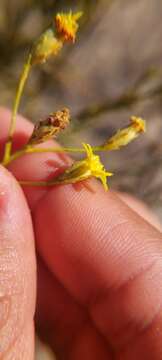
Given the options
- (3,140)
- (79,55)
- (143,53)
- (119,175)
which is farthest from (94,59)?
(3,140)

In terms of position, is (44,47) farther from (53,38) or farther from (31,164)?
(31,164)

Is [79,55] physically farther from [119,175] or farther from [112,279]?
[112,279]

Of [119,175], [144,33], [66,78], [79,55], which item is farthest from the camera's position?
[144,33]

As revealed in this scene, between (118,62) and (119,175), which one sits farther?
(118,62)

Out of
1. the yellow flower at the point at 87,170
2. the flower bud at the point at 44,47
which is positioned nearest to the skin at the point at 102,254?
the yellow flower at the point at 87,170

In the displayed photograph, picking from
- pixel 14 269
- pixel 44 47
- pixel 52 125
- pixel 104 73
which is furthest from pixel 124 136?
pixel 104 73

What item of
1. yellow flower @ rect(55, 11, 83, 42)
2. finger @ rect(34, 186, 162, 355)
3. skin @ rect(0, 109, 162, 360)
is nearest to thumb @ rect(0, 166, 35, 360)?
skin @ rect(0, 109, 162, 360)

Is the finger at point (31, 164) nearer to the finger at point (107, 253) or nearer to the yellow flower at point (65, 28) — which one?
the finger at point (107, 253)
